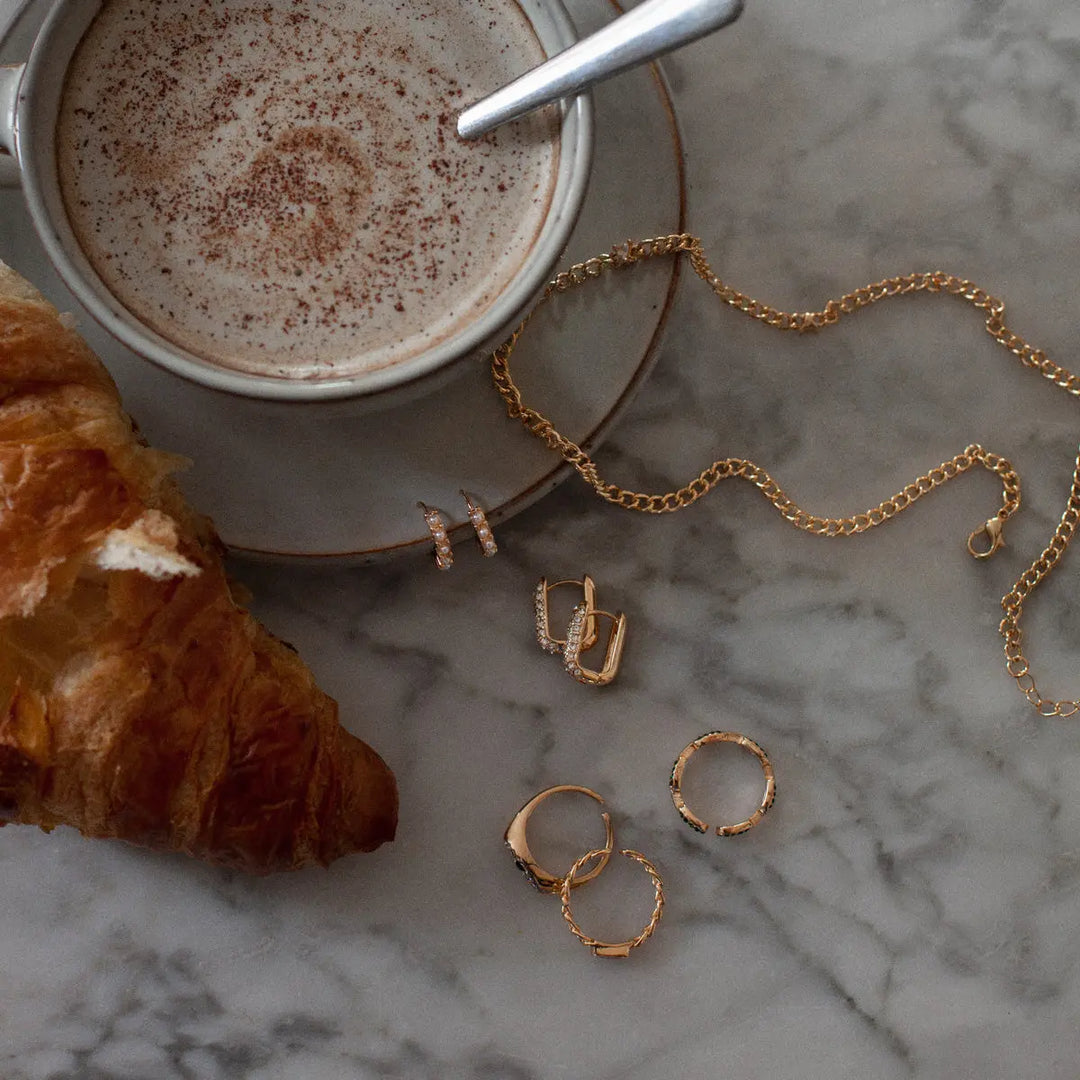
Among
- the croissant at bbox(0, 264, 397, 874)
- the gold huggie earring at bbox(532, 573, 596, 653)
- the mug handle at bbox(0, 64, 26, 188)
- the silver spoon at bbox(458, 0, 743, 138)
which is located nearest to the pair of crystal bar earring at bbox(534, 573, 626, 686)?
the gold huggie earring at bbox(532, 573, 596, 653)

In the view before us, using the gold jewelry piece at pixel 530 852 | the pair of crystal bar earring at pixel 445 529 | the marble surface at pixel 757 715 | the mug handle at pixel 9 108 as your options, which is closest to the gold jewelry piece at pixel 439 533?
the pair of crystal bar earring at pixel 445 529

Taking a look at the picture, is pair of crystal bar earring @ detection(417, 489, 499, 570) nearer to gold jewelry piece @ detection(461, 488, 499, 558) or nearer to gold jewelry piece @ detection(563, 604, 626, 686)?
gold jewelry piece @ detection(461, 488, 499, 558)

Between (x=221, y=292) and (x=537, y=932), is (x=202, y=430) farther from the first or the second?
(x=537, y=932)

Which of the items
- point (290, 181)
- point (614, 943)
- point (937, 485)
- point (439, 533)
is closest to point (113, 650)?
point (439, 533)

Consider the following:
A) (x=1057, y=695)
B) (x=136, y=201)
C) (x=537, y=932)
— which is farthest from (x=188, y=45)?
(x=1057, y=695)

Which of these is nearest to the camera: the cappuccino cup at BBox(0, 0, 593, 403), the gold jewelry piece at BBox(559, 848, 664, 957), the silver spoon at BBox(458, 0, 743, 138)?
the silver spoon at BBox(458, 0, 743, 138)

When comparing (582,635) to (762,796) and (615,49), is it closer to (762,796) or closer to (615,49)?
(762,796)

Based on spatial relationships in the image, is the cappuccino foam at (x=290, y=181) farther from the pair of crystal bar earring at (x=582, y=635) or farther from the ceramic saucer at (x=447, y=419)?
the pair of crystal bar earring at (x=582, y=635)
